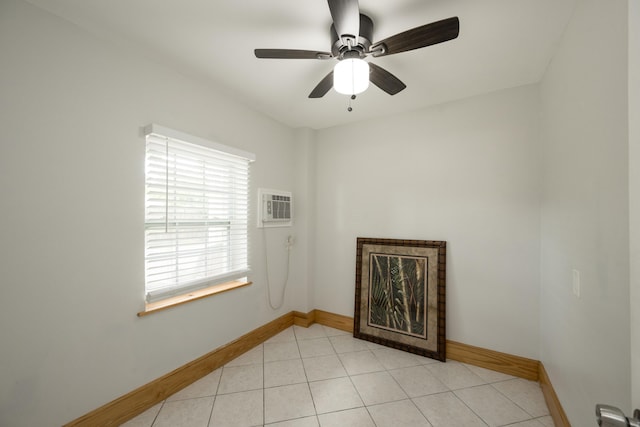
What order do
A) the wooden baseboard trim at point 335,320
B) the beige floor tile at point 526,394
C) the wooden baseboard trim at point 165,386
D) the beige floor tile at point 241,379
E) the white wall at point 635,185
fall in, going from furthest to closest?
1. the wooden baseboard trim at point 335,320
2. the beige floor tile at point 241,379
3. the beige floor tile at point 526,394
4. the wooden baseboard trim at point 165,386
5. the white wall at point 635,185

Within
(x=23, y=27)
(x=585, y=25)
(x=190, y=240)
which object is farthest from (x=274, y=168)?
(x=585, y=25)

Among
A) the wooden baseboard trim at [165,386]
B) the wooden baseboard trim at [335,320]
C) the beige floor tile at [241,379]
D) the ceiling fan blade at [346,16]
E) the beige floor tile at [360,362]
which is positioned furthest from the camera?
the wooden baseboard trim at [335,320]

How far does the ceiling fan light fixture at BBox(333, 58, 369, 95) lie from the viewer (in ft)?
4.72

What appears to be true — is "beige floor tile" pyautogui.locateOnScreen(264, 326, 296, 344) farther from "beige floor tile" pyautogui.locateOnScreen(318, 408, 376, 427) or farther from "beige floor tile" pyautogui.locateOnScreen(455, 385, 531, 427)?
"beige floor tile" pyautogui.locateOnScreen(455, 385, 531, 427)

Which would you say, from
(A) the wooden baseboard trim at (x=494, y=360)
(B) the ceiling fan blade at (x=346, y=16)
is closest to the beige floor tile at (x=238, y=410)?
(A) the wooden baseboard trim at (x=494, y=360)

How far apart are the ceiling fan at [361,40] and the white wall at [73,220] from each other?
103 cm

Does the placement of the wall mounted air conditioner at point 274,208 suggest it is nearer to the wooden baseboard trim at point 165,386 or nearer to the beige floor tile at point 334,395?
the wooden baseboard trim at point 165,386

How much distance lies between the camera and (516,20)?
1461mm

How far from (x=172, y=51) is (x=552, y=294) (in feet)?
10.2

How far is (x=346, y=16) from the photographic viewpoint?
1153 mm

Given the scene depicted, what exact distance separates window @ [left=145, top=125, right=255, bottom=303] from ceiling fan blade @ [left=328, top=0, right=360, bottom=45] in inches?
53.8

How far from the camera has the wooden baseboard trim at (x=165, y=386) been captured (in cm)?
156

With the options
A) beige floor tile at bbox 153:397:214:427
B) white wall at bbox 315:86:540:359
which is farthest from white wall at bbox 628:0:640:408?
beige floor tile at bbox 153:397:214:427

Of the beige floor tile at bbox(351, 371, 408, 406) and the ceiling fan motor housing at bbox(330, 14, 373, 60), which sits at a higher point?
the ceiling fan motor housing at bbox(330, 14, 373, 60)
